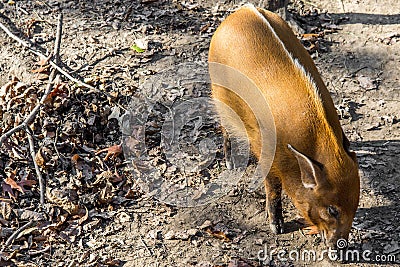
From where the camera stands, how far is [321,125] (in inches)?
175

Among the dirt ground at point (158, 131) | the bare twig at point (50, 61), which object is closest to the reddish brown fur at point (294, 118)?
the dirt ground at point (158, 131)

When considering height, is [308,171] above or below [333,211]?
above

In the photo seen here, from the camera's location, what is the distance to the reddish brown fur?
4.35m

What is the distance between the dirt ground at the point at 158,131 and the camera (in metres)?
4.97

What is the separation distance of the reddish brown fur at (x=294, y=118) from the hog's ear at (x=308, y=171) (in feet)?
0.11

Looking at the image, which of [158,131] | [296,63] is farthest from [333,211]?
[158,131]

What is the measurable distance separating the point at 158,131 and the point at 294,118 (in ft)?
5.95

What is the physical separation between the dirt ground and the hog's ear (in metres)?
0.77

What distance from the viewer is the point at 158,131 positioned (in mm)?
5992

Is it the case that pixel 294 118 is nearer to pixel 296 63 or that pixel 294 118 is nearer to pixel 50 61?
pixel 296 63

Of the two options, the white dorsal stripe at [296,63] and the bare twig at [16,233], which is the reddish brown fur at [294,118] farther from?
the bare twig at [16,233]

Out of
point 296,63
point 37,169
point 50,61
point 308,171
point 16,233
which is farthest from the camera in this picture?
point 50,61

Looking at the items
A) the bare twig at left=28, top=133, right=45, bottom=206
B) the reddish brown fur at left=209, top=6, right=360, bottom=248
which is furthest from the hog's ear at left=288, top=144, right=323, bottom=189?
the bare twig at left=28, top=133, right=45, bottom=206

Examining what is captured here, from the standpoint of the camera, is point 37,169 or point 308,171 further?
point 37,169
